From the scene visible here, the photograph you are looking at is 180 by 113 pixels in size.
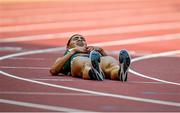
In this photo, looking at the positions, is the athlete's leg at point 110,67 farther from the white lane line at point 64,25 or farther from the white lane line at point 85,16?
the white lane line at point 85,16

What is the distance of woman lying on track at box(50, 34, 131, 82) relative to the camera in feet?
36.8

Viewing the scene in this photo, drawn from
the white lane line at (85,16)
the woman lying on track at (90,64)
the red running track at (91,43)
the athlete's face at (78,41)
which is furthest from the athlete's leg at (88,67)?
the white lane line at (85,16)

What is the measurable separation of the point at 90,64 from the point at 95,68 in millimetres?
339

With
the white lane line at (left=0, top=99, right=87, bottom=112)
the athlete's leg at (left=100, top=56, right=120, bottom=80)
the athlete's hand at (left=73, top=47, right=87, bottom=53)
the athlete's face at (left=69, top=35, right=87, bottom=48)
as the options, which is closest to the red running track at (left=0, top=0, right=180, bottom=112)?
the white lane line at (left=0, top=99, right=87, bottom=112)

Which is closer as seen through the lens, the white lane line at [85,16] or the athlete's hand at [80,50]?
the athlete's hand at [80,50]

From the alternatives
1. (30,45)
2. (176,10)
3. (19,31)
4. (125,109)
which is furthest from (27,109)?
(176,10)

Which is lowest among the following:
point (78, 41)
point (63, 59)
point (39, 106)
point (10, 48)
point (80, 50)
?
point (39, 106)

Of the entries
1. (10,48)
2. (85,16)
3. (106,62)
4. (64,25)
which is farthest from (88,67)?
(85,16)

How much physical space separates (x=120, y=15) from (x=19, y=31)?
6.56 m

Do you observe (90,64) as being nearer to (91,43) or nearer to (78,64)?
(78,64)

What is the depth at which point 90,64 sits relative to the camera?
11.6 meters

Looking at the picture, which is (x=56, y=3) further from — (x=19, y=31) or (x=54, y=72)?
(x=54, y=72)

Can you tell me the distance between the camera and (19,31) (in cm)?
2228

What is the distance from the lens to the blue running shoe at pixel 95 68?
36.6ft
